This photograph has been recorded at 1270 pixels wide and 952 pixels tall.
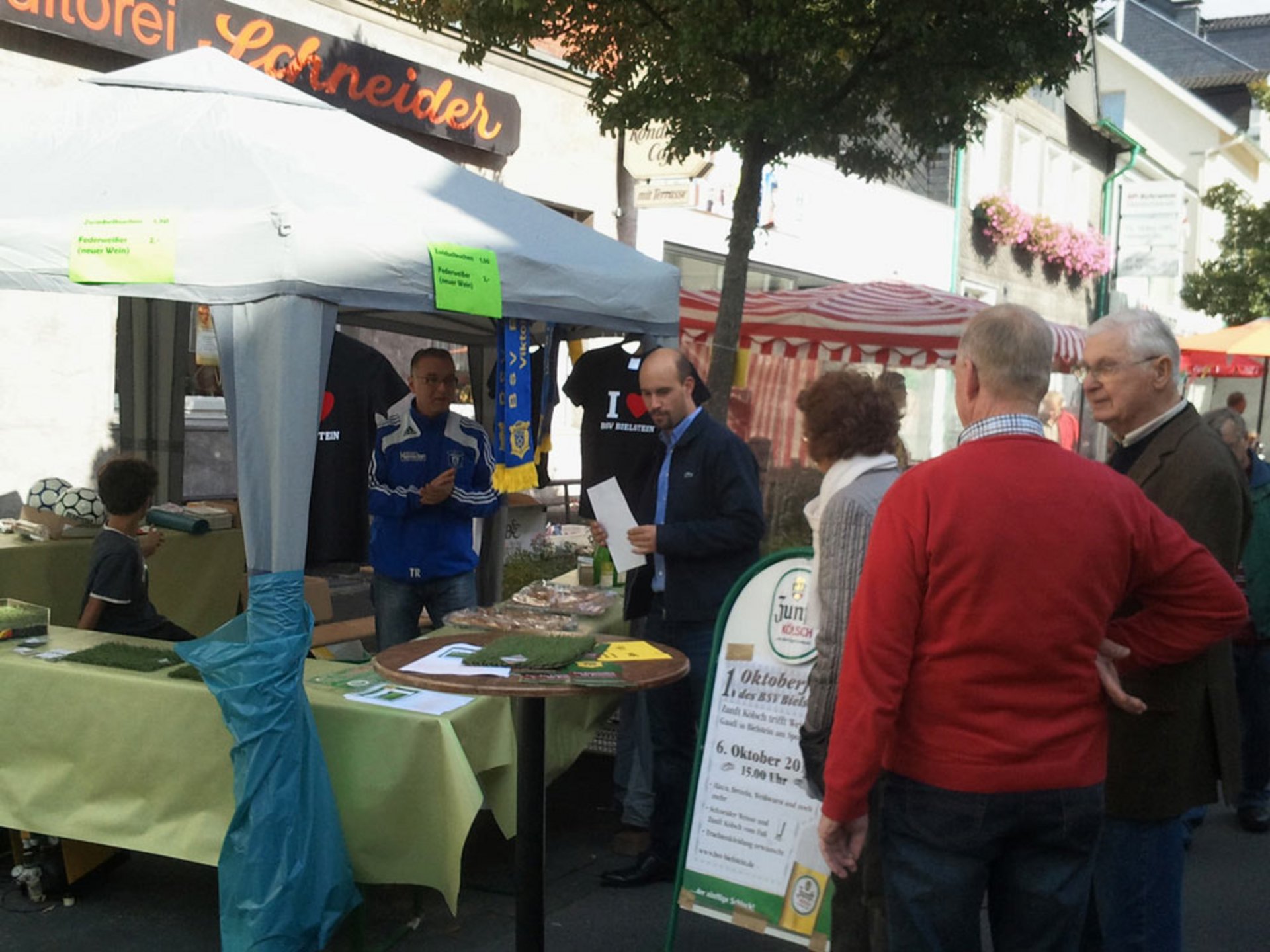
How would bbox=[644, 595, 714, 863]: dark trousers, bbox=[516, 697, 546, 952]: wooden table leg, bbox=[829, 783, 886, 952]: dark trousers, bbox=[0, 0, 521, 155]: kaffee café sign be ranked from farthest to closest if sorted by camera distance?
bbox=[0, 0, 521, 155]: kaffee café sign < bbox=[644, 595, 714, 863]: dark trousers < bbox=[516, 697, 546, 952]: wooden table leg < bbox=[829, 783, 886, 952]: dark trousers

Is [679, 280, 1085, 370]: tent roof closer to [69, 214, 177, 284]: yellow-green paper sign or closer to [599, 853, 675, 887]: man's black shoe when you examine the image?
[599, 853, 675, 887]: man's black shoe

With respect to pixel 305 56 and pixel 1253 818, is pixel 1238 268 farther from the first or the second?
pixel 1253 818

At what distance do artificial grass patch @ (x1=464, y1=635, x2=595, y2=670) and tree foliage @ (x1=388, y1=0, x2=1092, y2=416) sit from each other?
470 cm

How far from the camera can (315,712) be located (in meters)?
4.22

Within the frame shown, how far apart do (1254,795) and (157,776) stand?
482 cm

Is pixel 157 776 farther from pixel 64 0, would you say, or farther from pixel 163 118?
pixel 64 0

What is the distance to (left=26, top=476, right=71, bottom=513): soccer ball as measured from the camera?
257 inches

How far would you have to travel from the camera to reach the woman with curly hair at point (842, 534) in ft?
10.6

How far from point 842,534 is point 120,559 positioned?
3086mm

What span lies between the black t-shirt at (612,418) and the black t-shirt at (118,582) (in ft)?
6.41

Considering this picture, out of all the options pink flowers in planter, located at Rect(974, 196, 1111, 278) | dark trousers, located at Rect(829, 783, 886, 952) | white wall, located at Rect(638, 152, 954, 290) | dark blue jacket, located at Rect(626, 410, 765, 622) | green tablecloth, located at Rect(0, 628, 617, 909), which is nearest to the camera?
dark trousers, located at Rect(829, 783, 886, 952)

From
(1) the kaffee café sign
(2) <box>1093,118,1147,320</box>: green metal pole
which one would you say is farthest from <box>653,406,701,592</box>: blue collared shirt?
(2) <box>1093,118,1147,320</box>: green metal pole

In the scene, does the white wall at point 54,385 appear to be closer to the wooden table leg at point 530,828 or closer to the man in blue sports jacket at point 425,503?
the man in blue sports jacket at point 425,503

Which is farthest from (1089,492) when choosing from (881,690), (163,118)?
(163,118)
